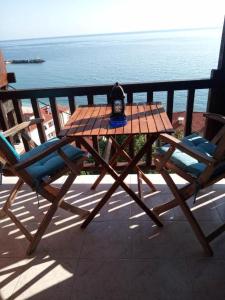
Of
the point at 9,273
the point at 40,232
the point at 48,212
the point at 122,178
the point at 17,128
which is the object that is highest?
the point at 17,128

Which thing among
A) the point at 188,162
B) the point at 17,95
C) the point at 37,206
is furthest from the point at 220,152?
the point at 17,95

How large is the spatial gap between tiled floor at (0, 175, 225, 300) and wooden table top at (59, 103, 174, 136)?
80 cm

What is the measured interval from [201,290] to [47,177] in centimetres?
121

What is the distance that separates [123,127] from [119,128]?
3cm

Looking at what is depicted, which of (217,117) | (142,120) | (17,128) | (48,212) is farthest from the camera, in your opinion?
(17,128)

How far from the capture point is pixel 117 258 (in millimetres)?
1616

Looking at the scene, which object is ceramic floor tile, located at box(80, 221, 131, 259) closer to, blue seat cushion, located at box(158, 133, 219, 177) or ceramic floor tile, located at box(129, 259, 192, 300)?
ceramic floor tile, located at box(129, 259, 192, 300)

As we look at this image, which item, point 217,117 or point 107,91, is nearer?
point 217,117

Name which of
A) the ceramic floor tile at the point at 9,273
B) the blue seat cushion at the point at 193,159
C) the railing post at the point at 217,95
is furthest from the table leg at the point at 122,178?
the railing post at the point at 217,95

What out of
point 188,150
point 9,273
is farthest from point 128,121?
point 9,273

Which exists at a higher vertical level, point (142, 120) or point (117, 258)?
point (142, 120)

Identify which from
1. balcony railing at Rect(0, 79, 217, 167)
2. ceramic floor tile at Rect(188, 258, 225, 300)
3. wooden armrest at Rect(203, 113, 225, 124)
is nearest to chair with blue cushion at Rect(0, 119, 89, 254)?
balcony railing at Rect(0, 79, 217, 167)

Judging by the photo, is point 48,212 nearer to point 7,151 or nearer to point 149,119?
point 7,151

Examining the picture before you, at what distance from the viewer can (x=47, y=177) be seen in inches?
65.7
